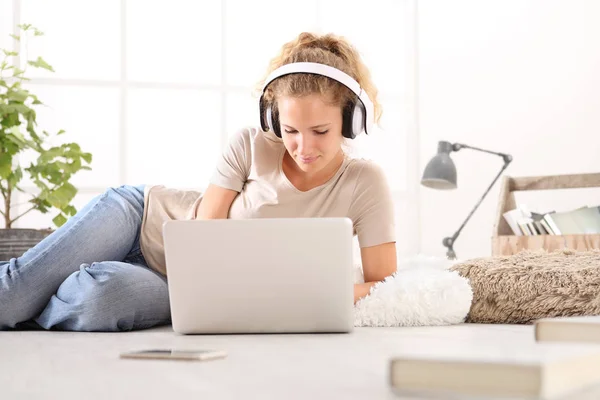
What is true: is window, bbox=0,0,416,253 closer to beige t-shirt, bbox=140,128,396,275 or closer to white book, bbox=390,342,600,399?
beige t-shirt, bbox=140,128,396,275

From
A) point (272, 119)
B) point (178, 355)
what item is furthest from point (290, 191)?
point (178, 355)

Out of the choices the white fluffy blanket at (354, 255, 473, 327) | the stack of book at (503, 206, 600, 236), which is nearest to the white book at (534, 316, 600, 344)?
the white fluffy blanket at (354, 255, 473, 327)

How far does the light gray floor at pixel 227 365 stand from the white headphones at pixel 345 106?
1.71ft

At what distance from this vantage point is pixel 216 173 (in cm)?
228

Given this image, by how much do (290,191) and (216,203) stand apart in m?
0.20

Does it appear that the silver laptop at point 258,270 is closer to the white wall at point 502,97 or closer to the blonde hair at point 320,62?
the blonde hair at point 320,62

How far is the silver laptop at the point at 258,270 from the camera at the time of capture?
1.69 m

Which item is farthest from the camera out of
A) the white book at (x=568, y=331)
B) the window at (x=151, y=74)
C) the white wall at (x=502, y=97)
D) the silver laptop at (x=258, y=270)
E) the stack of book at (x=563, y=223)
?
the window at (x=151, y=74)

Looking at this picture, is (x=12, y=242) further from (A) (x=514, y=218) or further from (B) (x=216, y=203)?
(A) (x=514, y=218)

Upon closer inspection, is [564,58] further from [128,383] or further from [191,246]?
[128,383]

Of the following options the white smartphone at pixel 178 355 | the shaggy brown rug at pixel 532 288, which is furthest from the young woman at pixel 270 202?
the white smartphone at pixel 178 355

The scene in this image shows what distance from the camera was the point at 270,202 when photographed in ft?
7.10

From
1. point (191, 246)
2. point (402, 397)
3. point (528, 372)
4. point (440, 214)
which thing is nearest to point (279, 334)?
point (191, 246)

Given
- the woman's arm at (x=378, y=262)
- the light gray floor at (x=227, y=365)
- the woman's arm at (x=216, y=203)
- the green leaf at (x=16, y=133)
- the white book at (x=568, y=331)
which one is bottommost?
the light gray floor at (x=227, y=365)
